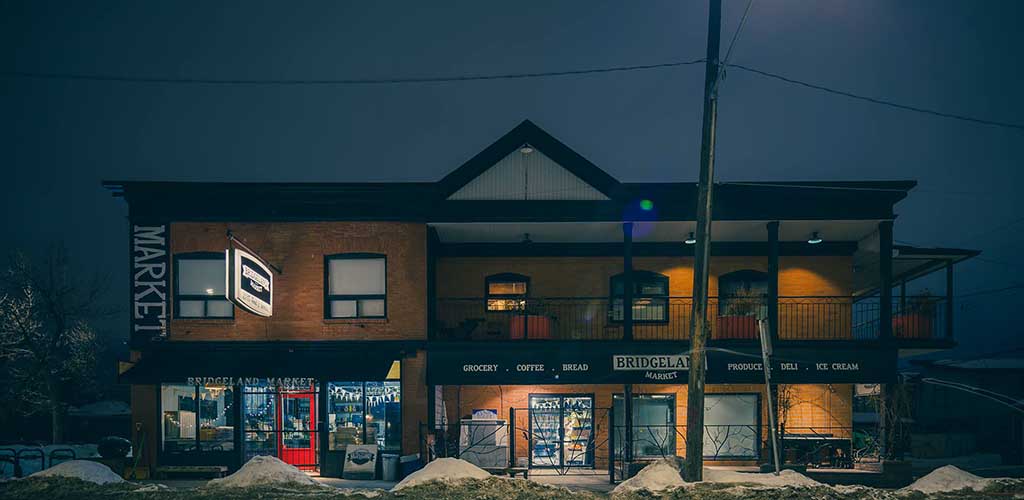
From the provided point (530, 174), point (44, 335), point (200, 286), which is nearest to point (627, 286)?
point (530, 174)

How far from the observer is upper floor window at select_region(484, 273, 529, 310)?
23.3 meters

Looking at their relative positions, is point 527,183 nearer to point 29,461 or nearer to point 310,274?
point 310,274

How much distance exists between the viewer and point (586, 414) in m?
22.0

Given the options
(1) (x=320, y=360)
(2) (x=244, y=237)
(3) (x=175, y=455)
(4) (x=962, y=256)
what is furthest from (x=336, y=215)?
(4) (x=962, y=256)

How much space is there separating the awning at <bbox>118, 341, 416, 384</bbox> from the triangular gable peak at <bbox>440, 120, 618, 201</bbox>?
4.80 m

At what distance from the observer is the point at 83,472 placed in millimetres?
14250

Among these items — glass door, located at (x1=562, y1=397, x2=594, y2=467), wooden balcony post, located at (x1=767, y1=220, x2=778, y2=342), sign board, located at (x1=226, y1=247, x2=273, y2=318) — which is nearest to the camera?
sign board, located at (x1=226, y1=247, x2=273, y2=318)

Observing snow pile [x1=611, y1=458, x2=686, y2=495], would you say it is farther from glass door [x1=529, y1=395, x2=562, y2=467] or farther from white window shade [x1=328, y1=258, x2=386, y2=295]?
white window shade [x1=328, y1=258, x2=386, y2=295]

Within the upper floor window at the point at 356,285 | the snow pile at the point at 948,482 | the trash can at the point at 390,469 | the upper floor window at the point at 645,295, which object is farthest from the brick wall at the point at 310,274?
the snow pile at the point at 948,482

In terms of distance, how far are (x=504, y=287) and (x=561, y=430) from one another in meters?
4.90

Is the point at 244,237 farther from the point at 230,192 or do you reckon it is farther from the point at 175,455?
the point at 175,455

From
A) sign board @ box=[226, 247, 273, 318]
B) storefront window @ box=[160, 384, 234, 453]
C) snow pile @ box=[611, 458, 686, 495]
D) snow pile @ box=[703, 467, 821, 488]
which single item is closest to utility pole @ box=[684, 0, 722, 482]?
snow pile @ box=[611, 458, 686, 495]

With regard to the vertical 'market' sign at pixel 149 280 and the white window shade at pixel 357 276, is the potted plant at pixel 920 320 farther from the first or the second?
the vertical 'market' sign at pixel 149 280

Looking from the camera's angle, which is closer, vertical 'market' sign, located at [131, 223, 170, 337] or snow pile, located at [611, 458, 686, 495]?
snow pile, located at [611, 458, 686, 495]
